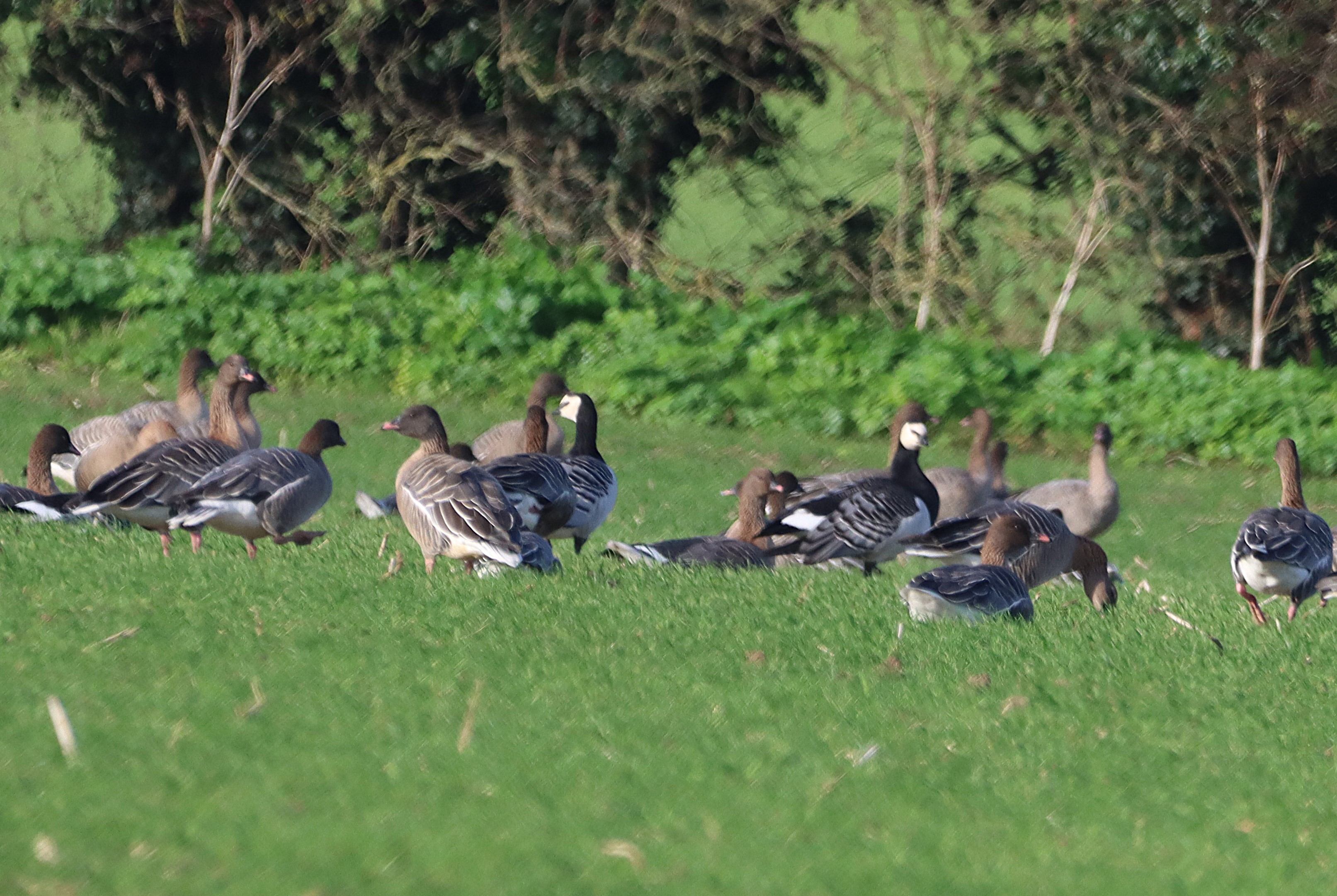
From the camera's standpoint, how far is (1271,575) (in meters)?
9.41

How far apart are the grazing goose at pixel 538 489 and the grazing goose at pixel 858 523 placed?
1299mm

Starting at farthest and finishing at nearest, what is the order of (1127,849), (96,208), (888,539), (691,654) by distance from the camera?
(96,208) < (888,539) < (691,654) < (1127,849)

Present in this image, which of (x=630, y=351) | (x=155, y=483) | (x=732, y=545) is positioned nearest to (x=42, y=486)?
(x=155, y=483)

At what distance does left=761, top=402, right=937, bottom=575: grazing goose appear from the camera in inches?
389

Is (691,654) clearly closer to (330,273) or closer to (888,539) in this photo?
(888,539)

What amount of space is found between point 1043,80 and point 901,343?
3426 millimetres

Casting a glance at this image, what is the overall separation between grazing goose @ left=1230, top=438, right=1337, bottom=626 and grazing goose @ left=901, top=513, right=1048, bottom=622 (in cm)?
175

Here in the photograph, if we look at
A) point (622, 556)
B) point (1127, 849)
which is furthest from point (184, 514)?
point (1127, 849)

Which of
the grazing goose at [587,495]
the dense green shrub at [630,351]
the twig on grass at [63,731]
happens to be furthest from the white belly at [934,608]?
the dense green shrub at [630,351]

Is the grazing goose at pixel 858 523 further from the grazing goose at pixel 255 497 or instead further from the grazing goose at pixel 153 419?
the grazing goose at pixel 153 419

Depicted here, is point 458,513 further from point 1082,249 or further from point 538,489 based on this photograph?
point 1082,249

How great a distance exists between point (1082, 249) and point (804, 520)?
361 inches

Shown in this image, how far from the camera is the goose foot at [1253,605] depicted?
28.8 ft

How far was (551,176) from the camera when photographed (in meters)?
19.4
